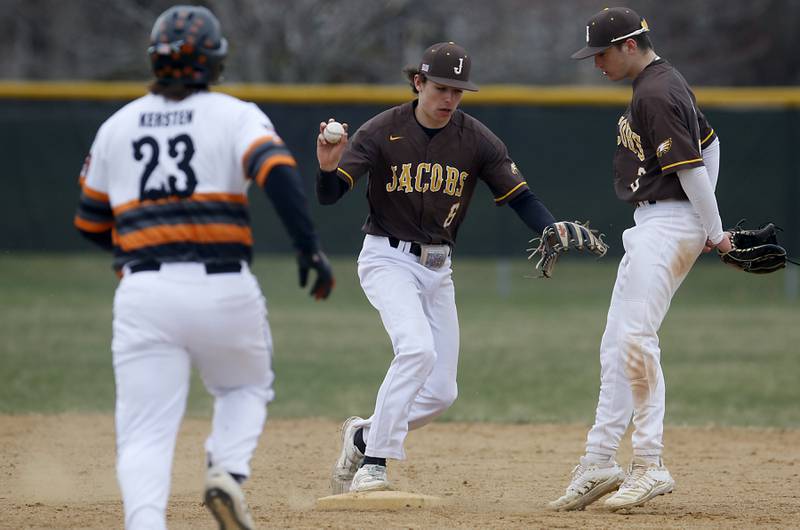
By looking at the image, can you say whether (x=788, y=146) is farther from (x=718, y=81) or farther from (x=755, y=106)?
(x=718, y=81)

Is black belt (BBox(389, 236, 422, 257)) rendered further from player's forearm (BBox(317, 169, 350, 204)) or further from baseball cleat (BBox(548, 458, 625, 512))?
baseball cleat (BBox(548, 458, 625, 512))

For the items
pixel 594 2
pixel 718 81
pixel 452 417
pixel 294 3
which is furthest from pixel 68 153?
pixel 718 81

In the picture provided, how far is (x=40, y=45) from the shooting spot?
76.2 feet

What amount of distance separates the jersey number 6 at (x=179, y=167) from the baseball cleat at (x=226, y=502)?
0.96 meters

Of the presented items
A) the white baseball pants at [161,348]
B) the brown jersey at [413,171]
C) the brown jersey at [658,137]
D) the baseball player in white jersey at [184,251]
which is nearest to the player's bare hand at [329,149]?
the brown jersey at [413,171]

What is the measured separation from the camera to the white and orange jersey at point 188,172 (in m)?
4.02

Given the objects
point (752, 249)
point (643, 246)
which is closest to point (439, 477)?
point (643, 246)

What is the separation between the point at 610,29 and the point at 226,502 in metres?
2.87

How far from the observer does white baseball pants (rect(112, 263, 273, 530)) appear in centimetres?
394

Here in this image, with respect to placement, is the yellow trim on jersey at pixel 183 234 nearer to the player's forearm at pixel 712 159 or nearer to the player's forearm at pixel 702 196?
the player's forearm at pixel 702 196

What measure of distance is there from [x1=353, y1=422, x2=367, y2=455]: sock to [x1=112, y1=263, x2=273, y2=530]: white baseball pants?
189cm

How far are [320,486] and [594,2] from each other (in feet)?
58.5

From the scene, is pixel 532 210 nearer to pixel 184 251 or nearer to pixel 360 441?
pixel 360 441

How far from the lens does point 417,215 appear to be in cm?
577
